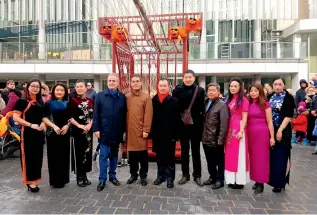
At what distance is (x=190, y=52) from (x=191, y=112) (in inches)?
556

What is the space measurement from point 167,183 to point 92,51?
15254 mm

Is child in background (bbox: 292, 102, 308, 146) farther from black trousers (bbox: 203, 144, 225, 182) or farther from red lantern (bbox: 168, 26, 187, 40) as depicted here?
black trousers (bbox: 203, 144, 225, 182)

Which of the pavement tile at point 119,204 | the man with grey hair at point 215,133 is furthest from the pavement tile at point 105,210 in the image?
the man with grey hair at point 215,133

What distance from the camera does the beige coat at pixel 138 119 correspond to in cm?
500

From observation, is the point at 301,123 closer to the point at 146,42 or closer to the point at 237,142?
the point at 146,42

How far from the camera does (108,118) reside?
493 cm

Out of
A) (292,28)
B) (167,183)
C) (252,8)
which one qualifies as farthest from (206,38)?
(167,183)

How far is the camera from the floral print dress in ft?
16.4

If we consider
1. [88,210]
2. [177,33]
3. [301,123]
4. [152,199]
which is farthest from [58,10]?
[88,210]

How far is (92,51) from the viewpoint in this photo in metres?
19.1

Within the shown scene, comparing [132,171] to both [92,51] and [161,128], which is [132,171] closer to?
[161,128]

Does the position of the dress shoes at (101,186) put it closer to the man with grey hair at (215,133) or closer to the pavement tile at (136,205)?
the pavement tile at (136,205)

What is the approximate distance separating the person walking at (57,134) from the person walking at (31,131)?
0.13 m

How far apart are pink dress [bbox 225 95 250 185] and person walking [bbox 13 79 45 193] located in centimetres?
284
